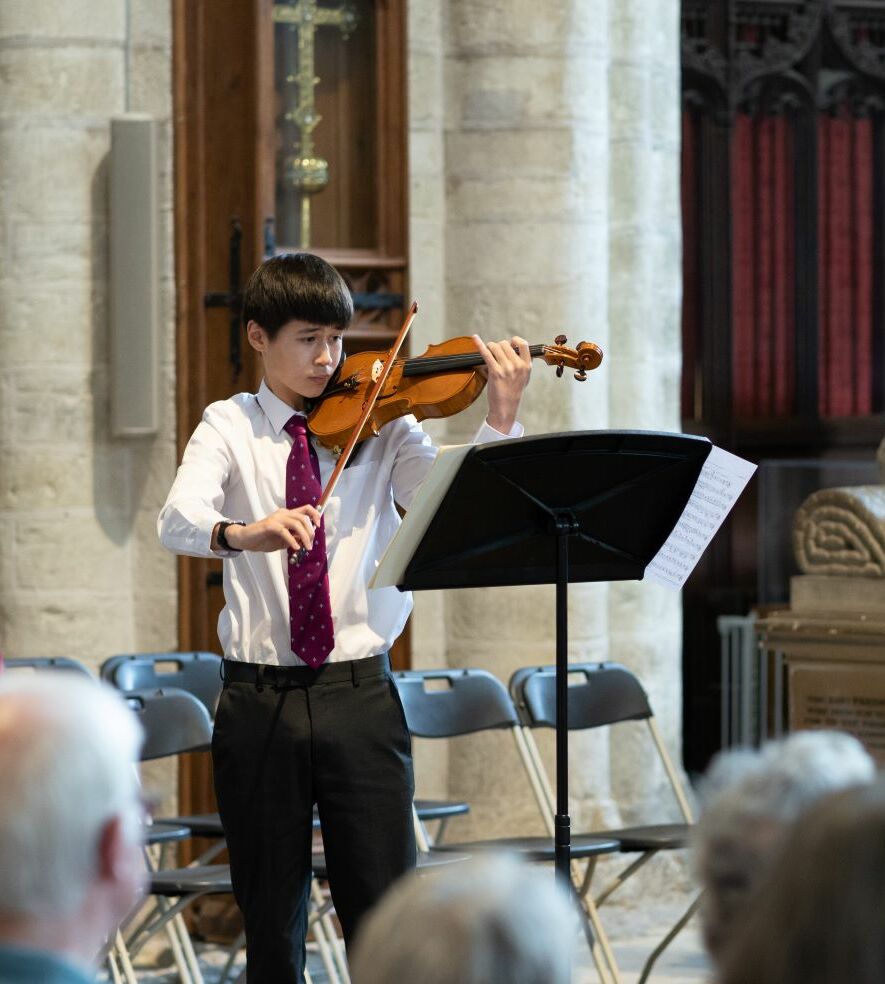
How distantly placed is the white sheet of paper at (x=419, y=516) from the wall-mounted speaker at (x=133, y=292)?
277 centimetres

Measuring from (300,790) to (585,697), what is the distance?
2.04 metres

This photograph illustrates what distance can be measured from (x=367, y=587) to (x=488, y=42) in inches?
132

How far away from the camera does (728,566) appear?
926cm

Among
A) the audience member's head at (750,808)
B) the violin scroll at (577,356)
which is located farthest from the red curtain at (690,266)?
the audience member's head at (750,808)

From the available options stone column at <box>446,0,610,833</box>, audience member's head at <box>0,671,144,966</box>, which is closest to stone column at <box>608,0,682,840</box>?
stone column at <box>446,0,610,833</box>

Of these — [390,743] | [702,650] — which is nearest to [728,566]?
[702,650]

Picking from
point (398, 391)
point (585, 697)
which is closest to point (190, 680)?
point (585, 697)

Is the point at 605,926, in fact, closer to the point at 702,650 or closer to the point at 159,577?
the point at 159,577

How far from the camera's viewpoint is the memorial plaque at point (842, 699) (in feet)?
16.8

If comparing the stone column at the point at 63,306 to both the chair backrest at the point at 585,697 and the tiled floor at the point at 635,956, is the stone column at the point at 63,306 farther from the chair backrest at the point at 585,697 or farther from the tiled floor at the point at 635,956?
the chair backrest at the point at 585,697

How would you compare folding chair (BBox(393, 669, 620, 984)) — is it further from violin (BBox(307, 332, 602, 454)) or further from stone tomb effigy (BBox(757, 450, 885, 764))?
violin (BBox(307, 332, 602, 454))

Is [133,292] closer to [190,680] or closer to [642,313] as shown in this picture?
[190,680]

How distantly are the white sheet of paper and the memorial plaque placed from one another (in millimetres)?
2332

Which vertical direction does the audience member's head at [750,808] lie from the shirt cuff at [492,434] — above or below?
below
